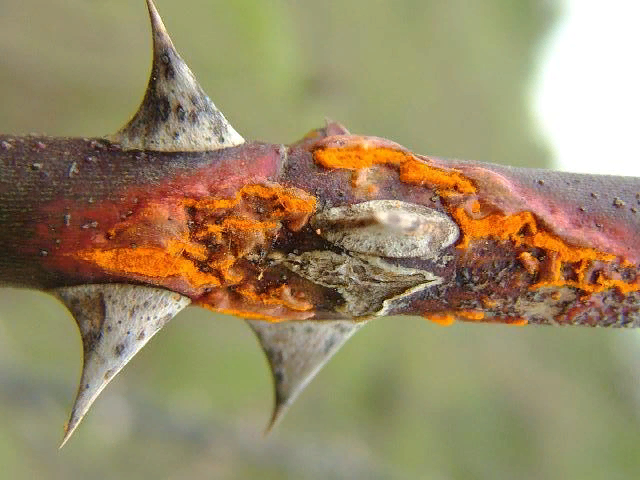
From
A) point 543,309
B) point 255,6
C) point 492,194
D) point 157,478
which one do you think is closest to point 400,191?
point 492,194

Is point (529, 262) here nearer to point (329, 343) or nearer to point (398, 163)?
point (398, 163)

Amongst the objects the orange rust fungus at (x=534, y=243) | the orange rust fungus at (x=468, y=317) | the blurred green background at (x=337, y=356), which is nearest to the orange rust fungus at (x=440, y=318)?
the orange rust fungus at (x=468, y=317)

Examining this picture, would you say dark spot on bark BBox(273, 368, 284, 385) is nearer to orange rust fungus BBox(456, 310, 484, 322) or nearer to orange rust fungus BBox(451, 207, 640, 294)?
orange rust fungus BBox(456, 310, 484, 322)

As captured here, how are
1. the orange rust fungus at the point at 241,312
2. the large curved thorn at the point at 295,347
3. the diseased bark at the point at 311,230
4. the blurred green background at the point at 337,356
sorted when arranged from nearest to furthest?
1. the diseased bark at the point at 311,230
2. the orange rust fungus at the point at 241,312
3. the large curved thorn at the point at 295,347
4. the blurred green background at the point at 337,356

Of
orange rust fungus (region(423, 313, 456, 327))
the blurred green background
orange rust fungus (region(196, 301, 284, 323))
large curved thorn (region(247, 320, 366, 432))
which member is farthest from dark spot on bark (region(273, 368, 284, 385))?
the blurred green background

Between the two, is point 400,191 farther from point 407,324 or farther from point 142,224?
point 407,324

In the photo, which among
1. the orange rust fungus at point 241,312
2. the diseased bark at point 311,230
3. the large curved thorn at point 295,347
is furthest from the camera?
the large curved thorn at point 295,347

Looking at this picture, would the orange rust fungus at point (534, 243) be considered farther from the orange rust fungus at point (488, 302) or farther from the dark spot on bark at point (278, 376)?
the dark spot on bark at point (278, 376)
